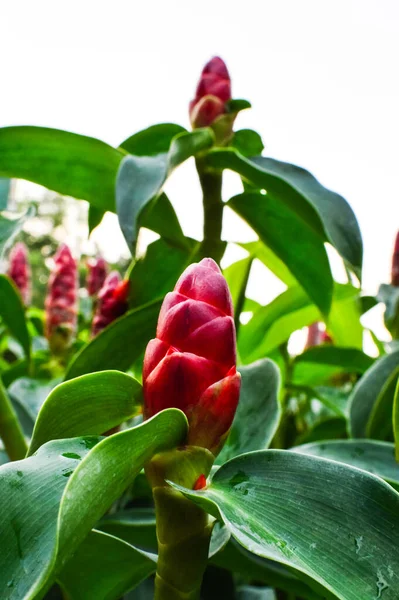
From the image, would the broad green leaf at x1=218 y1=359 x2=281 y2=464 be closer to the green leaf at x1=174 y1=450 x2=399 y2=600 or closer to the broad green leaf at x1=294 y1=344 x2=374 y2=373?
the green leaf at x1=174 y1=450 x2=399 y2=600

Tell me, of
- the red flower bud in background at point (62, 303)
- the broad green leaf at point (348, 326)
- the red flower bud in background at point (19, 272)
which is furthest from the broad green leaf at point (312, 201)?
the red flower bud in background at point (19, 272)

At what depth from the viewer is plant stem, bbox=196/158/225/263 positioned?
26.0 inches

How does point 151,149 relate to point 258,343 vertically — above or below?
above

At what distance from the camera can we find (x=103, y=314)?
70 cm

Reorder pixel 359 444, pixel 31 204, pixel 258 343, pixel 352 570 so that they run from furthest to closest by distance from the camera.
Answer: pixel 258 343 < pixel 31 204 < pixel 359 444 < pixel 352 570

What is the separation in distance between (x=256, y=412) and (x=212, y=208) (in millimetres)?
248

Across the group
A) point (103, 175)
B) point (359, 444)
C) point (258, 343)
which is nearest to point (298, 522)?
point (359, 444)

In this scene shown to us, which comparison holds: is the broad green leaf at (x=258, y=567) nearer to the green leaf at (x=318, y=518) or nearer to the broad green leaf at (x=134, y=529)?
the broad green leaf at (x=134, y=529)

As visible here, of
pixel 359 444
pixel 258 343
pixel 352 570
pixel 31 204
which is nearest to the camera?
pixel 352 570

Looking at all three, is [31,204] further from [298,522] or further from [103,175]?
[298,522]

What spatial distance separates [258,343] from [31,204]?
14.5 inches

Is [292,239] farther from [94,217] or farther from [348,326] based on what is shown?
[348,326]

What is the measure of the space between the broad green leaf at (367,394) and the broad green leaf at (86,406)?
0.32 m

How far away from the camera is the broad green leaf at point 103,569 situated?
41cm
